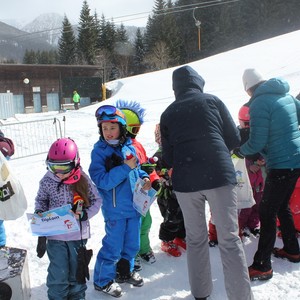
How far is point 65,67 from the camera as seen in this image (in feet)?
122

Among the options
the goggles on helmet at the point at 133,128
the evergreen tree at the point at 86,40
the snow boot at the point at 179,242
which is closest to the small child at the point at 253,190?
the snow boot at the point at 179,242

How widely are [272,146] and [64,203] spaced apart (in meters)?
1.92

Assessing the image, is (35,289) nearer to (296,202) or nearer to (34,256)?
(34,256)

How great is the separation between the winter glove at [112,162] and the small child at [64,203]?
242 mm

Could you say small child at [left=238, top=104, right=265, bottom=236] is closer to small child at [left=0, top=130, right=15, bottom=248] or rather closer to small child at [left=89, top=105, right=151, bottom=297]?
small child at [left=89, top=105, right=151, bottom=297]

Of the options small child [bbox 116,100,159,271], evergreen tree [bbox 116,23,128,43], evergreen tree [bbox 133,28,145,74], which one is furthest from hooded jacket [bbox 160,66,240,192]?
evergreen tree [bbox 116,23,128,43]

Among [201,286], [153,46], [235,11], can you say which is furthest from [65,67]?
[201,286]

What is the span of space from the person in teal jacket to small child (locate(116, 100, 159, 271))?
3.14 feet

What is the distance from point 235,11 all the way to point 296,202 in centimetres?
5943

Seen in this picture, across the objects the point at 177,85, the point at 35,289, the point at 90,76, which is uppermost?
the point at 90,76

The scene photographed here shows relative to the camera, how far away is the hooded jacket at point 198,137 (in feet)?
8.71

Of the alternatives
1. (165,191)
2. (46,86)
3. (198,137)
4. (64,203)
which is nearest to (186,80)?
(198,137)

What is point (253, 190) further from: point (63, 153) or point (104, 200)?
point (63, 153)

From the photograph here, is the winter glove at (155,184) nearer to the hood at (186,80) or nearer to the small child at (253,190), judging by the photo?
the small child at (253,190)
